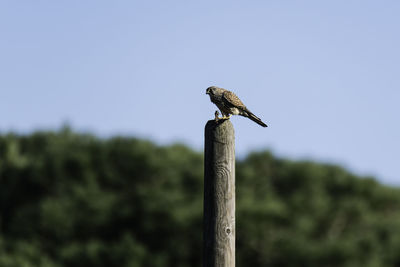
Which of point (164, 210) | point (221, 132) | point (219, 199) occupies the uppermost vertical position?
point (164, 210)

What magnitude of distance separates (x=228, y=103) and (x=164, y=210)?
11188mm

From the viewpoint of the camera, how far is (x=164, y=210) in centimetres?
1711

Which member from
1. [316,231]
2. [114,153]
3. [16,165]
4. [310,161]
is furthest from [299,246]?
[16,165]

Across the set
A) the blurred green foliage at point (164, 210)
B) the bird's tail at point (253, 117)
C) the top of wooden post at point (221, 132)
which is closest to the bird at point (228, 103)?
the bird's tail at point (253, 117)

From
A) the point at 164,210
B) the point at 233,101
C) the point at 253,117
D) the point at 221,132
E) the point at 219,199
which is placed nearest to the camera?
the point at 219,199

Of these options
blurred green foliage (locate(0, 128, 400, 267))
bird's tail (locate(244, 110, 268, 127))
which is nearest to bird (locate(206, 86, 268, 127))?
bird's tail (locate(244, 110, 268, 127))

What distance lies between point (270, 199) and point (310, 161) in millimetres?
2403

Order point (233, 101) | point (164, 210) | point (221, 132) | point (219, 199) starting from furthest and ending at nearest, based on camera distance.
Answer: point (164, 210), point (233, 101), point (221, 132), point (219, 199)

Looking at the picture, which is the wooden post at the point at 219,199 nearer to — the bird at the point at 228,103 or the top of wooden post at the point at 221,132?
the top of wooden post at the point at 221,132

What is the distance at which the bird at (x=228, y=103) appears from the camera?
6.19 meters

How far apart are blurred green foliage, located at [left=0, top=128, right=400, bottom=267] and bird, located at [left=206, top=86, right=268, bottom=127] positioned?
10.6 meters

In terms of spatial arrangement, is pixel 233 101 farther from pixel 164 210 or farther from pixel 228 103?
pixel 164 210

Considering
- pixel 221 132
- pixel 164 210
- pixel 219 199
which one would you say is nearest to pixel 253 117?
pixel 221 132

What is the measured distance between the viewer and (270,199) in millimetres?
18047
